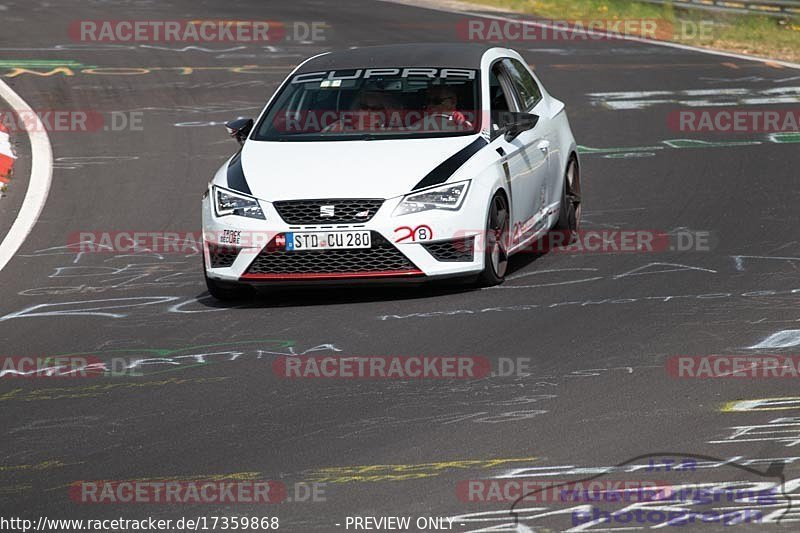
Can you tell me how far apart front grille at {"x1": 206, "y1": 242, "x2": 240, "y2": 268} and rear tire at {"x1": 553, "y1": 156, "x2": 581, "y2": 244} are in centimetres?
315

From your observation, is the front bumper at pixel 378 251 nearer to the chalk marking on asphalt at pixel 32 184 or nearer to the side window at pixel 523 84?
the side window at pixel 523 84

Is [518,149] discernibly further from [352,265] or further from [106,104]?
[106,104]

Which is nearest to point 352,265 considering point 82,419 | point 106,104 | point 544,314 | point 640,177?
point 544,314

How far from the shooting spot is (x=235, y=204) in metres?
10.1

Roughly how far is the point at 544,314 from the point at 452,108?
7.10 ft

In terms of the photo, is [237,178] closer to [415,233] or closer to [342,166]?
[342,166]

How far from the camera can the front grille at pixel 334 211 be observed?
9.78 m

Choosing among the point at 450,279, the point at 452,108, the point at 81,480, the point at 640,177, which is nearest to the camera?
the point at 81,480

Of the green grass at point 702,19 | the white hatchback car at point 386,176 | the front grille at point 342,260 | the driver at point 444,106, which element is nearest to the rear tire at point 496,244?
the white hatchback car at point 386,176

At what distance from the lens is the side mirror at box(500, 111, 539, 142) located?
35.3 feet

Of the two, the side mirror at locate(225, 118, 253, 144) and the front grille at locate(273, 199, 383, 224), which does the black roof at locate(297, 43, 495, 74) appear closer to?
the side mirror at locate(225, 118, 253, 144)

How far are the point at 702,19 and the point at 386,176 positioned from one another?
802 inches

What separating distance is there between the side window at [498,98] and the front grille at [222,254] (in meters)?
2.12

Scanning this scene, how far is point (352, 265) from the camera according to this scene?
9805mm
